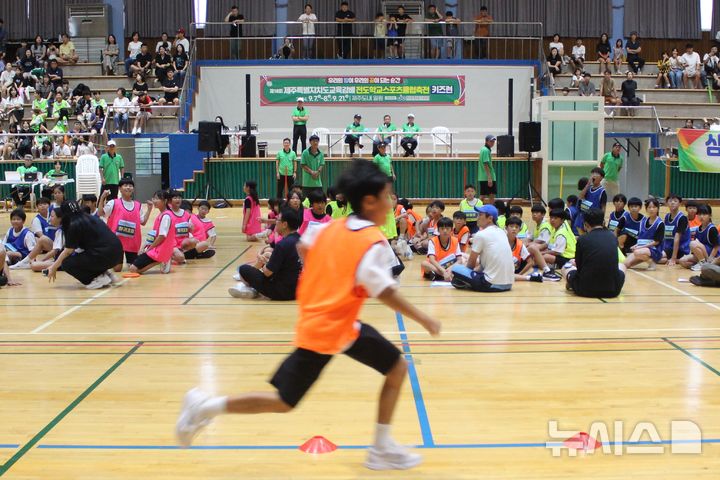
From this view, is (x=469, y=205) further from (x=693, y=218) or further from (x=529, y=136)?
(x=529, y=136)

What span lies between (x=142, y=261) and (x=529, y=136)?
13.1 meters

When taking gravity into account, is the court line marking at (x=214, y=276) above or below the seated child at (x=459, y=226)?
below

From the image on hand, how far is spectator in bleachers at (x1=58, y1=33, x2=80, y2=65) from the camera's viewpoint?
31.3 meters

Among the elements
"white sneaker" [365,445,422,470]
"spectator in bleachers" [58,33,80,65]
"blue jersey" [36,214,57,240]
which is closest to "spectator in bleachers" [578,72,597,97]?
"spectator in bleachers" [58,33,80,65]

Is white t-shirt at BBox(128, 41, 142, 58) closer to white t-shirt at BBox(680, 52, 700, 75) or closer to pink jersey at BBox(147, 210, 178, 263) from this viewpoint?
white t-shirt at BBox(680, 52, 700, 75)

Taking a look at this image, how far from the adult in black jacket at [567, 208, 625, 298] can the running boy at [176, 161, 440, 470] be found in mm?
6320

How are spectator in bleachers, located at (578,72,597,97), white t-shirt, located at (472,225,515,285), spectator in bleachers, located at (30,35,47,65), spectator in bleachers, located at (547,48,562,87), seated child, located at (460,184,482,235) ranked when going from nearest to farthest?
white t-shirt, located at (472,225,515,285), seated child, located at (460,184,482,235), spectator in bleachers, located at (578,72,597,97), spectator in bleachers, located at (547,48,562,87), spectator in bleachers, located at (30,35,47,65)

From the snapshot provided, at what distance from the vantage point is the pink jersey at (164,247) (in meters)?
13.0

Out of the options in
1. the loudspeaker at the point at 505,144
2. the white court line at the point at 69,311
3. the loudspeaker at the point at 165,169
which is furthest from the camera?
the loudspeaker at the point at 165,169

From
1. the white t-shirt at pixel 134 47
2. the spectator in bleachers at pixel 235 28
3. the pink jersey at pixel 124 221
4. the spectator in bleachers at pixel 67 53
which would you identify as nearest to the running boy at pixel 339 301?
the pink jersey at pixel 124 221

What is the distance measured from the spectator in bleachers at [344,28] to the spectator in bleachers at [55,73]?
9.48m

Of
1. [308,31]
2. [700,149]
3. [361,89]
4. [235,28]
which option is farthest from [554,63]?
[235,28]

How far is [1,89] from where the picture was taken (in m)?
29.5

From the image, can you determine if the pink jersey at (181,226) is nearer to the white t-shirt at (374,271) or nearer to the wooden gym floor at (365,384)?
the wooden gym floor at (365,384)
